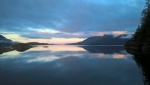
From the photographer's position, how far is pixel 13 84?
81.4 feet

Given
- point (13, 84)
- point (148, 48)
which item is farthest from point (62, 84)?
point (148, 48)

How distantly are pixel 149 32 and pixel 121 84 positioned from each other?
81.7 meters

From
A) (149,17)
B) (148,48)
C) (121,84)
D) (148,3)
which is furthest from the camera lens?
(148,3)

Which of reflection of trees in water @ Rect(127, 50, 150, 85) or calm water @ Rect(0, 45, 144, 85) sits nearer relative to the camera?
calm water @ Rect(0, 45, 144, 85)

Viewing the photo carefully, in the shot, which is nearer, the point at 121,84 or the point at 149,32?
the point at 121,84

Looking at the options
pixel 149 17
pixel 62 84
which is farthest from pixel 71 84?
pixel 149 17

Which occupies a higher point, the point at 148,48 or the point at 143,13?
the point at 143,13

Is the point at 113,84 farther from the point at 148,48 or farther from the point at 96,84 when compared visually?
the point at 148,48

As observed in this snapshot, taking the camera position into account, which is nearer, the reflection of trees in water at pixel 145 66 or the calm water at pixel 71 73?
the calm water at pixel 71 73

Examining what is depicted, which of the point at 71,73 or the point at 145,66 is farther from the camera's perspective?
the point at 145,66

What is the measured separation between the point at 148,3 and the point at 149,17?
1471 cm

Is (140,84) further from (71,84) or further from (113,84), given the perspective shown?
(71,84)

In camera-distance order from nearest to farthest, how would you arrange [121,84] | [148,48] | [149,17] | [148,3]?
[121,84] → [148,48] → [149,17] → [148,3]

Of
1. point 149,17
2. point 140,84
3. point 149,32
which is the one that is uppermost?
point 149,17
